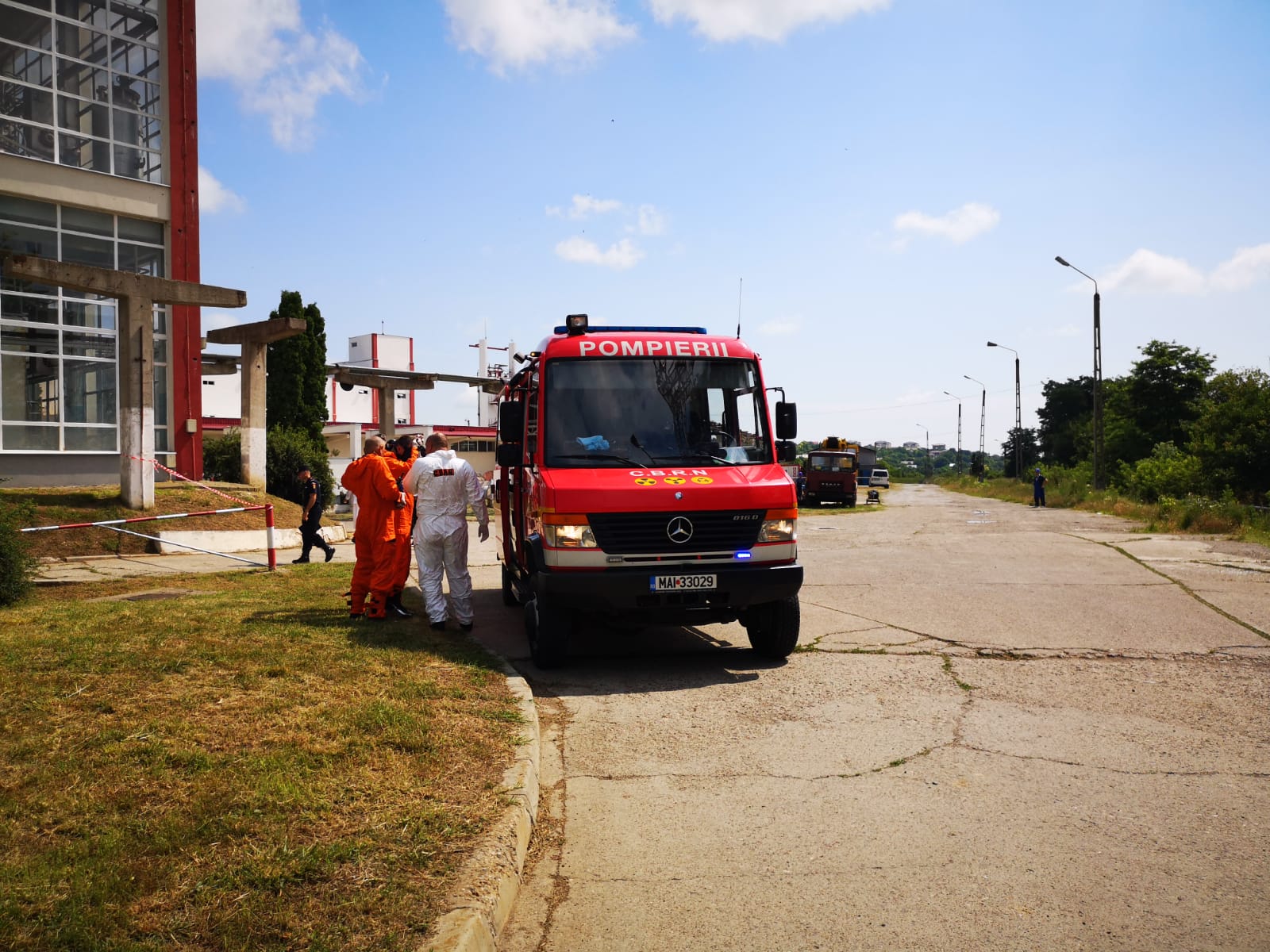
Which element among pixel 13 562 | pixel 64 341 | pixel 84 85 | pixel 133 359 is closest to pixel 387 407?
pixel 64 341

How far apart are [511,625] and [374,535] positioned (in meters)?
1.84

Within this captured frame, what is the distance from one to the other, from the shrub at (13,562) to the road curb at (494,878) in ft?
23.6

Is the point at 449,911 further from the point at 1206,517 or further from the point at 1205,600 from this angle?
the point at 1206,517

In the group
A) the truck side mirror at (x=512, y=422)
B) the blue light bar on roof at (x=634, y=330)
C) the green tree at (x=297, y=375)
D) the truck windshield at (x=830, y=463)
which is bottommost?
the truck windshield at (x=830, y=463)

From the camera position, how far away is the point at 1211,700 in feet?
22.5

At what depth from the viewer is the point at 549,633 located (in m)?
7.88

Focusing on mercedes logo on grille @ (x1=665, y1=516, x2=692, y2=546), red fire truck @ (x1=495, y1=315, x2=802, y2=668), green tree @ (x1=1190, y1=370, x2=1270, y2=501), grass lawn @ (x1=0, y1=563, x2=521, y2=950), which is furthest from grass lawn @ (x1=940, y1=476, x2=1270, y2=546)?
grass lawn @ (x1=0, y1=563, x2=521, y2=950)

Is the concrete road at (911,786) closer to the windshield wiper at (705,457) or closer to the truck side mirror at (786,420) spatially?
the windshield wiper at (705,457)

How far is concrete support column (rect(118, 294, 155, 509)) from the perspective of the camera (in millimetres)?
17234

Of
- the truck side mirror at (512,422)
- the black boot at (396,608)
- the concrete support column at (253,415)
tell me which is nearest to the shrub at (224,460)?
the concrete support column at (253,415)

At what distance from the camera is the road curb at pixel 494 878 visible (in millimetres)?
3213

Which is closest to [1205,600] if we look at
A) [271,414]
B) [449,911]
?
[449,911]

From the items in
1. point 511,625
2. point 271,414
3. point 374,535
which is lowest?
point 511,625

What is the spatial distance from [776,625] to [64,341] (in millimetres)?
19577
